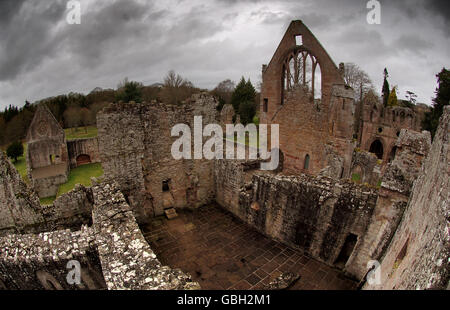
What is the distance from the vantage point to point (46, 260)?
16.2 feet

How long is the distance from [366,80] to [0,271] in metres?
31.0

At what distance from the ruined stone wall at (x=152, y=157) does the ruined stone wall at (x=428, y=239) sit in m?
7.55

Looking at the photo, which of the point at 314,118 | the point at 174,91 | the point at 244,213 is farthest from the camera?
the point at 174,91

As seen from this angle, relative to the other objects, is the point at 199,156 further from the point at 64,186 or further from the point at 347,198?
the point at 64,186

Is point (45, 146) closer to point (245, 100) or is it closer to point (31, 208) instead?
point (31, 208)

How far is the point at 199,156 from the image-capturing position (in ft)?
35.4

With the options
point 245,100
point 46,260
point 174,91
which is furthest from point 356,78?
point 46,260

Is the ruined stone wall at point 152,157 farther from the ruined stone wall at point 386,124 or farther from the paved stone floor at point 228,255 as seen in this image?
the ruined stone wall at point 386,124

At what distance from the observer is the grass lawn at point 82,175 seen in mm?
18055

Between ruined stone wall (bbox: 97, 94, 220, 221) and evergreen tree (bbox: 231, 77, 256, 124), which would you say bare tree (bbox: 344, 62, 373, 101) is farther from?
ruined stone wall (bbox: 97, 94, 220, 221)

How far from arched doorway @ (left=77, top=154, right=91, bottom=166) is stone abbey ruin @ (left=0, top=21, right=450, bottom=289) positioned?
54.8ft

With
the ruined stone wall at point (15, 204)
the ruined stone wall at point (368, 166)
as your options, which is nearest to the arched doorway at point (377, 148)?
the ruined stone wall at point (368, 166)

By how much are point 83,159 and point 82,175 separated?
3.83 metres
